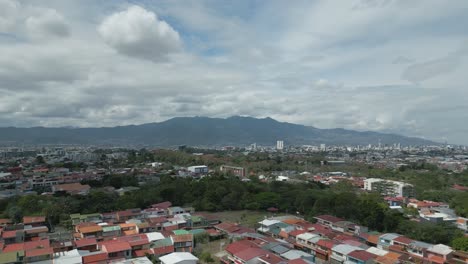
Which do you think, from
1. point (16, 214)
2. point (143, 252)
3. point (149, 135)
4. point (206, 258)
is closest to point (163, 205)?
point (143, 252)

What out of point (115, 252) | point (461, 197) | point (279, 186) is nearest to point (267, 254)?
point (115, 252)

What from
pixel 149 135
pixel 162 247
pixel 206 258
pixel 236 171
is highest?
pixel 149 135

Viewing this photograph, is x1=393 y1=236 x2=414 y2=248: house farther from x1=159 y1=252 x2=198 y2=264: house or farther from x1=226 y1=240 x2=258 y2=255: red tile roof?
x1=159 y1=252 x2=198 y2=264: house

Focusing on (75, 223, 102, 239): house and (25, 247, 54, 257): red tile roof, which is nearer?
(25, 247, 54, 257): red tile roof

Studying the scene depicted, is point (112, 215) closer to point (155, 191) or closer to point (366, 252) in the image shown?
point (155, 191)

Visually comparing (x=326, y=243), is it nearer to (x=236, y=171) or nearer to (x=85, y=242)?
(x=85, y=242)

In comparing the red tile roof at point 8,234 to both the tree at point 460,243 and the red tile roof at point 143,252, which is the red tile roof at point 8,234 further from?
the tree at point 460,243

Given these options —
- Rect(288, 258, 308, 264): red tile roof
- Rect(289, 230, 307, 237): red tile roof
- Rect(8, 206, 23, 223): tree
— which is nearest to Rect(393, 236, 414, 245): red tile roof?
Rect(289, 230, 307, 237): red tile roof
